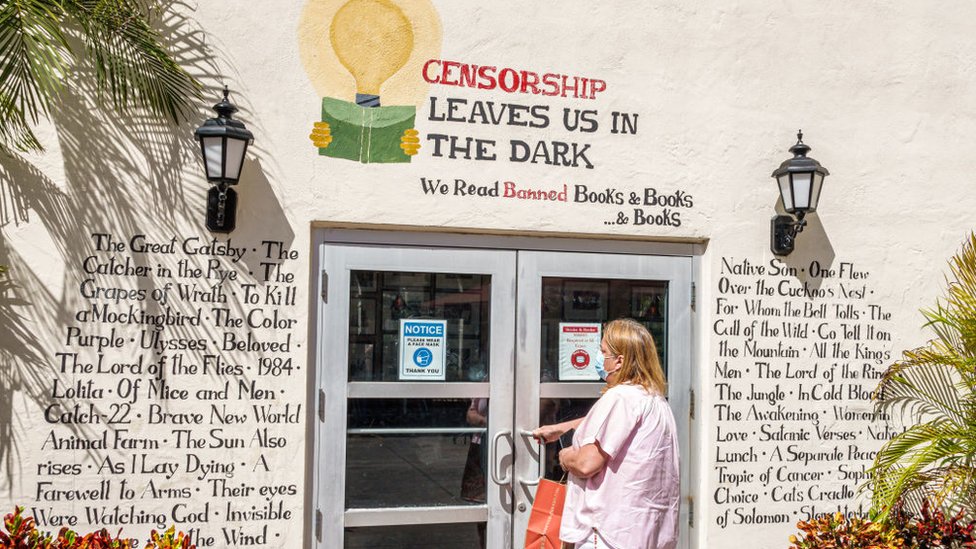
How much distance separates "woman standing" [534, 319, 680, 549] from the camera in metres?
3.44

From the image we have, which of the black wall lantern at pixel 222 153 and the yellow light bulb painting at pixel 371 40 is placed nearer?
the black wall lantern at pixel 222 153

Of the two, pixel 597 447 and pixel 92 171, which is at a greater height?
pixel 92 171

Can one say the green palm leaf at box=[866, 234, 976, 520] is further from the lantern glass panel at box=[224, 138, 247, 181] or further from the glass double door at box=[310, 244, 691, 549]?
the lantern glass panel at box=[224, 138, 247, 181]

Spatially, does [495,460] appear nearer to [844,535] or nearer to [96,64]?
[844,535]

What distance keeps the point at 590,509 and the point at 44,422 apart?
2.53 m

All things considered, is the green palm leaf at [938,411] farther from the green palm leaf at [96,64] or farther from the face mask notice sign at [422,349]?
the green palm leaf at [96,64]

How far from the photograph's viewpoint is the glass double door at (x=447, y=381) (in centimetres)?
420

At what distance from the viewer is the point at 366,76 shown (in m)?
4.26

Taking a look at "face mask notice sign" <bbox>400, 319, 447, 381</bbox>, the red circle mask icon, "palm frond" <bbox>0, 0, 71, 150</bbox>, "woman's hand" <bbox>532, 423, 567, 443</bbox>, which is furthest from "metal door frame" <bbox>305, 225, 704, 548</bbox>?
"palm frond" <bbox>0, 0, 71, 150</bbox>

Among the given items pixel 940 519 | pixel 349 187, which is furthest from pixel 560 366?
pixel 940 519

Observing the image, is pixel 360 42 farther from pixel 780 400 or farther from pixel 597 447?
pixel 780 400

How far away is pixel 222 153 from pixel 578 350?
2115mm

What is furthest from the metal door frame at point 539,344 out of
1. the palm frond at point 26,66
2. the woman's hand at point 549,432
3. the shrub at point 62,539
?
the palm frond at point 26,66

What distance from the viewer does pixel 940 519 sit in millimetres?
4594
